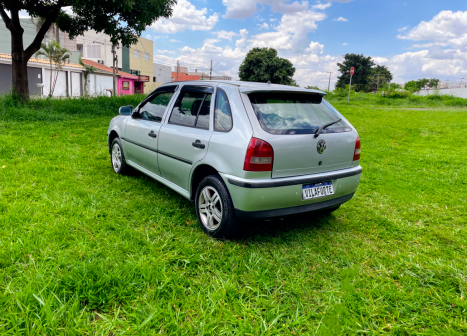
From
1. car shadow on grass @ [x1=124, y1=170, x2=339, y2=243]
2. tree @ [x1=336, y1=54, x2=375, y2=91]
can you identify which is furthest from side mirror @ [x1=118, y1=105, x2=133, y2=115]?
tree @ [x1=336, y1=54, x2=375, y2=91]

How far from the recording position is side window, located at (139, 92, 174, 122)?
14.0 feet

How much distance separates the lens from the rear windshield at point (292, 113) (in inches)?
121

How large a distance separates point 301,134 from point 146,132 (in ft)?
7.28

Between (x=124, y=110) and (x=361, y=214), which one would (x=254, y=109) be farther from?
(x=124, y=110)

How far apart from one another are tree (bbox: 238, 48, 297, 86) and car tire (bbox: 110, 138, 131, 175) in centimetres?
3744

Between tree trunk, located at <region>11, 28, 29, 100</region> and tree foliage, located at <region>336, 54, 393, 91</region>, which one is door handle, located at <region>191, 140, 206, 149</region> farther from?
tree foliage, located at <region>336, 54, 393, 91</region>

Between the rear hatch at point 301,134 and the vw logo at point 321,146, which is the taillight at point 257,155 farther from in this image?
the vw logo at point 321,146

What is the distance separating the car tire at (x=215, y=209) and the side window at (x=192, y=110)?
2.08 ft

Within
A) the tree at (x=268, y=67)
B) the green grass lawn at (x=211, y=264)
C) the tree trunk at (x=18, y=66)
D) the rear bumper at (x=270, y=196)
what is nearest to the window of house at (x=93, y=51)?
the tree at (x=268, y=67)

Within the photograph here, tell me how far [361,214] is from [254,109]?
2110 mm

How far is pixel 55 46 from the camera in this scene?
85.7 feet

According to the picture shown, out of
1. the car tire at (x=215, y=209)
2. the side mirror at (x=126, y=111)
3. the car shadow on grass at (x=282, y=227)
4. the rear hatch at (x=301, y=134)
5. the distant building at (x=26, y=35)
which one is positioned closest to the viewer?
the rear hatch at (x=301, y=134)

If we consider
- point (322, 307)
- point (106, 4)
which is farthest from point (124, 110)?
point (106, 4)

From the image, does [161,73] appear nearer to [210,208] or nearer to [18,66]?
[18,66]
